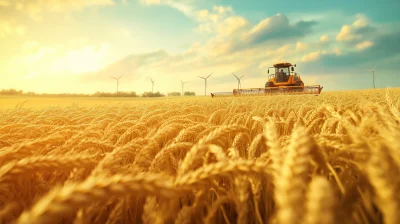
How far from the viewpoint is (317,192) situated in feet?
1.53

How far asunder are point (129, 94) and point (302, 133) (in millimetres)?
63522

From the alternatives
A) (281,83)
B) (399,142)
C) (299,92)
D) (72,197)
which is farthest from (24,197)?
(281,83)

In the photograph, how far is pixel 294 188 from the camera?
52 centimetres

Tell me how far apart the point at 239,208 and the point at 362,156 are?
1.82ft

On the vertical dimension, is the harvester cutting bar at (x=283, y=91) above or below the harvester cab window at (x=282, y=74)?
below

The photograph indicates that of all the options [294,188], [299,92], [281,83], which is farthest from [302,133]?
[281,83]

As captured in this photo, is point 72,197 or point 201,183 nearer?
point 72,197

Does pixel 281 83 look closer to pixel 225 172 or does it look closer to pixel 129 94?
pixel 225 172

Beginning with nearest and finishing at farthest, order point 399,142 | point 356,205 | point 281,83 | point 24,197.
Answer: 1. point 399,142
2. point 356,205
3. point 24,197
4. point 281,83

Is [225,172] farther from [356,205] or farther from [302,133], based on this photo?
[356,205]

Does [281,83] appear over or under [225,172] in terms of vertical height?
over

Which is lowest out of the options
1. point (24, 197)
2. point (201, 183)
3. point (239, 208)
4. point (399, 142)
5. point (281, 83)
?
point (24, 197)

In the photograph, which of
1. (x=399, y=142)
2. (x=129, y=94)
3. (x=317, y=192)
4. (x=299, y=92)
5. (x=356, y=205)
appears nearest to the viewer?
(x=317, y=192)

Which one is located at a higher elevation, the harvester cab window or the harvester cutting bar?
the harvester cab window
